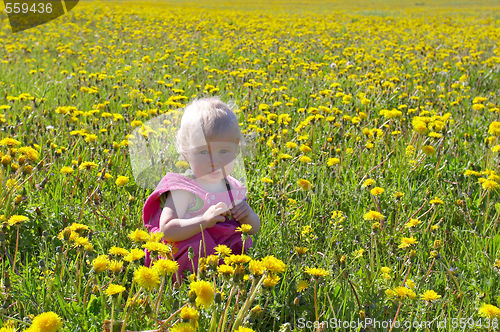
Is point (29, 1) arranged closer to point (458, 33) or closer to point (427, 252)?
point (458, 33)

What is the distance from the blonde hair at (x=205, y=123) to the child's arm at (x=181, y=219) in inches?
8.7

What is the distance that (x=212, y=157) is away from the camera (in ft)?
6.13

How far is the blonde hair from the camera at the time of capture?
184cm

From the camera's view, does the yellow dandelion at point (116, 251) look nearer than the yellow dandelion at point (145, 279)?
No

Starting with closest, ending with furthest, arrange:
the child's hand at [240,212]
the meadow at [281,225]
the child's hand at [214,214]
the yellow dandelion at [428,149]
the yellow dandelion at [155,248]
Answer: the yellow dandelion at [155,248], the meadow at [281,225], the child's hand at [214,214], the child's hand at [240,212], the yellow dandelion at [428,149]

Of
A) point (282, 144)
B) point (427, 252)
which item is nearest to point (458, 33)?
point (282, 144)

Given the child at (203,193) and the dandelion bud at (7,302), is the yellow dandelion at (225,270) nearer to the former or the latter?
the child at (203,193)

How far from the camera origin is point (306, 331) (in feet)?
5.38

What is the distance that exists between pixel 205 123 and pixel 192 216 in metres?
0.44

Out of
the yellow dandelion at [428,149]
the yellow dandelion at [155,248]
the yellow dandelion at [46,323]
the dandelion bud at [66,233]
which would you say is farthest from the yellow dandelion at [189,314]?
the yellow dandelion at [428,149]

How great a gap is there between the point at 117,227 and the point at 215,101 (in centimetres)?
83

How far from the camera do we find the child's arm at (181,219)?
70.3 inches

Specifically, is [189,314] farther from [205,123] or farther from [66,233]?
[205,123]

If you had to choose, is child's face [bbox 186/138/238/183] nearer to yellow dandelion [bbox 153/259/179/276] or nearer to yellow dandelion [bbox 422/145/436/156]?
yellow dandelion [bbox 153/259/179/276]
